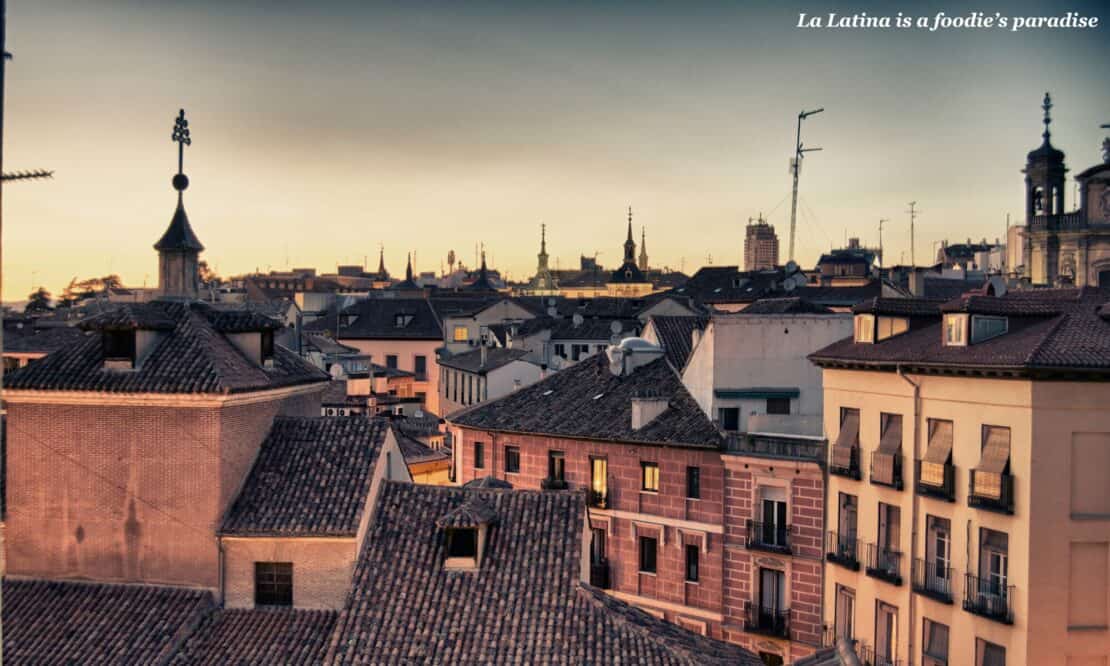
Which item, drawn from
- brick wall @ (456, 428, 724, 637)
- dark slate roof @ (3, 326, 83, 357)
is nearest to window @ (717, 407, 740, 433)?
brick wall @ (456, 428, 724, 637)

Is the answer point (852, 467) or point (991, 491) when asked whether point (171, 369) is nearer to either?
point (991, 491)

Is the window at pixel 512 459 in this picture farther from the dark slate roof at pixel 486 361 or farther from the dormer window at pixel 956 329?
the dark slate roof at pixel 486 361

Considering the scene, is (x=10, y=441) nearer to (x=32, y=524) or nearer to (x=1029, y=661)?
(x=32, y=524)

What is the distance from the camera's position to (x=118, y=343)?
80.0ft

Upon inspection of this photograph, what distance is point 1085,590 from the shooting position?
26.7 metres

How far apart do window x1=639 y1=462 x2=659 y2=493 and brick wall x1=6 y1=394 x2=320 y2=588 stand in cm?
1757

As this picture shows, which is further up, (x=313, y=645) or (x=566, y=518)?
(x=566, y=518)

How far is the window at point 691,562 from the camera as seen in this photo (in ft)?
123

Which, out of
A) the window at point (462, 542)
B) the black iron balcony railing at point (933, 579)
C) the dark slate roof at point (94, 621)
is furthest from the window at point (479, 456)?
the dark slate roof at point (94, 621)

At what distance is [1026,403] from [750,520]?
10.8 meters

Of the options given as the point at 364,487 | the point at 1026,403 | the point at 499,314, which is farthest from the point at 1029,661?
the point at 499,314

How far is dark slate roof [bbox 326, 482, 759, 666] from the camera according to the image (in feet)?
69.9

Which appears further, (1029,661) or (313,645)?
(1029,661)

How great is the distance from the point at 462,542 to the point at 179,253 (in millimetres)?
9204
